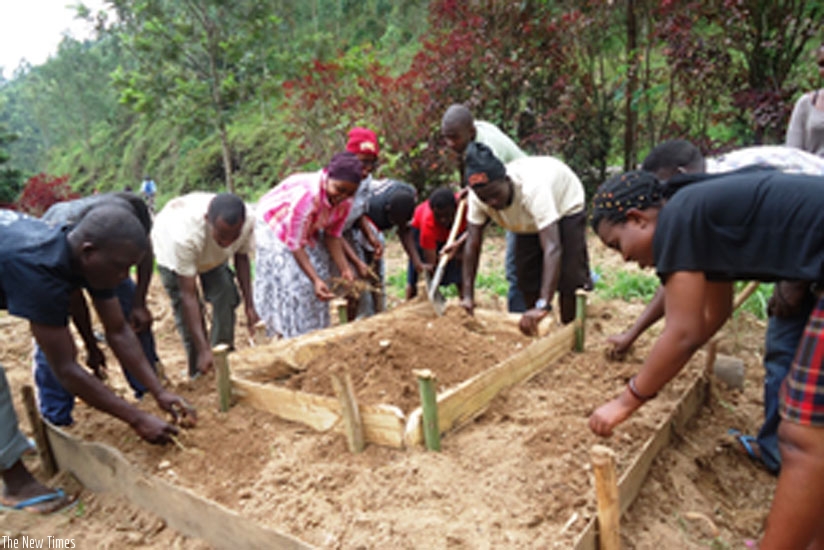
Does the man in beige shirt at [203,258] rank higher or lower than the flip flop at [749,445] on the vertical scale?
higher

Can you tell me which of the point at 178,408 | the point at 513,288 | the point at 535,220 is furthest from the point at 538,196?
the point at 178,408

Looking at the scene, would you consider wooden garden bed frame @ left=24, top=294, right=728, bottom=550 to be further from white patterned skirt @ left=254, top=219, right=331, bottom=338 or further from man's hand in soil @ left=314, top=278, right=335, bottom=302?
white patterned skirt @ left=254, top=219, right=331, bottom=338

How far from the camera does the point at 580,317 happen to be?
3.56 m

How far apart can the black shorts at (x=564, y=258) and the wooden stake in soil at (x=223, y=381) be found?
2.13 meters

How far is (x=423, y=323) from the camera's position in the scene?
3.71 metres

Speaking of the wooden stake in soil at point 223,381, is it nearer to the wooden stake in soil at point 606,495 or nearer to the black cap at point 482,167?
the black cap at point 482,167

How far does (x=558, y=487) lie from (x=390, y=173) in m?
6.94

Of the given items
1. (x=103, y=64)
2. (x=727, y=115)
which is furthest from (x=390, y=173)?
(x=103, y=64)

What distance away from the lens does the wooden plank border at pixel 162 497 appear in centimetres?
209

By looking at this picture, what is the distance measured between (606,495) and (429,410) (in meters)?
0.82

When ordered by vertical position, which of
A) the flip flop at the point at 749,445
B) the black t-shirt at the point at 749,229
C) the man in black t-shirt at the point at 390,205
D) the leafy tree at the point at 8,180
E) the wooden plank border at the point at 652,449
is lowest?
the flip flop at the point at 749,445

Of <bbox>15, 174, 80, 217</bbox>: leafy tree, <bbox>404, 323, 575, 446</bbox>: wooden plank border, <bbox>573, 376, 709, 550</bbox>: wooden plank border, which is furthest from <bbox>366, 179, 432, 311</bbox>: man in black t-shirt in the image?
<bbox>15, 174, 80, 217</bbox>: leafy tree

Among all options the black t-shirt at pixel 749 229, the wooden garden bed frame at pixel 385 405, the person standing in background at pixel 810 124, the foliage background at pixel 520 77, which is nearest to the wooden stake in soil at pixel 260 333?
the wooden garden bed frame at pixel 385 405

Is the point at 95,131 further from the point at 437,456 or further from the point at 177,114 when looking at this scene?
the point at 437,456
